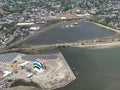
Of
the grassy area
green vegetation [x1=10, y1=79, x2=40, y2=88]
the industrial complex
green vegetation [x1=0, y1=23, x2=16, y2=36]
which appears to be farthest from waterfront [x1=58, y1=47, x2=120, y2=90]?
the grassy area

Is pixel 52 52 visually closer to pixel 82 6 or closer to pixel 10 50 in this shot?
pixel 10 50

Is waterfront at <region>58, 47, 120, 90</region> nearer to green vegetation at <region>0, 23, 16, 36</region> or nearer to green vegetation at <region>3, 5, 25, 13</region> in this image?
green vegetation at <region>0, 23, 16, 36</region>

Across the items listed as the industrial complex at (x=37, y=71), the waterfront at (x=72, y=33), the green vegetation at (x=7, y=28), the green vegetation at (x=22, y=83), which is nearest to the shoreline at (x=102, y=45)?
the waterfront at (x=72, y=33)

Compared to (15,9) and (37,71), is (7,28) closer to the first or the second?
(15,9)

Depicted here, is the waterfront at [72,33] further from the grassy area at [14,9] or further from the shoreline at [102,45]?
the grassy area at [14,9]

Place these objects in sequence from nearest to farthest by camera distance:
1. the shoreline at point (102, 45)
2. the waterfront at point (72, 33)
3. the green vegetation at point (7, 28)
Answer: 1. the shoreline at point (102, 45)
2. the waterfront at point (72, 33)
3. the green vegetation at point (7, 28)

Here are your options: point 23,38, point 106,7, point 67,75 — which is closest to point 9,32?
point 23,38

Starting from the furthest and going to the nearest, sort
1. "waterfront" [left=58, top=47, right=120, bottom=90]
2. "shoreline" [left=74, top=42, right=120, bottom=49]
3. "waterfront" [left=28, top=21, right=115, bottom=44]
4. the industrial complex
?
"waterfront" [left=28, top=21, right=115, bottom=44]
"shoreline" [left=74, top=42, right=120, bottom=49]
the industrial complex
"waterfront" [left=58, top=47, right=120, bottom=90]
